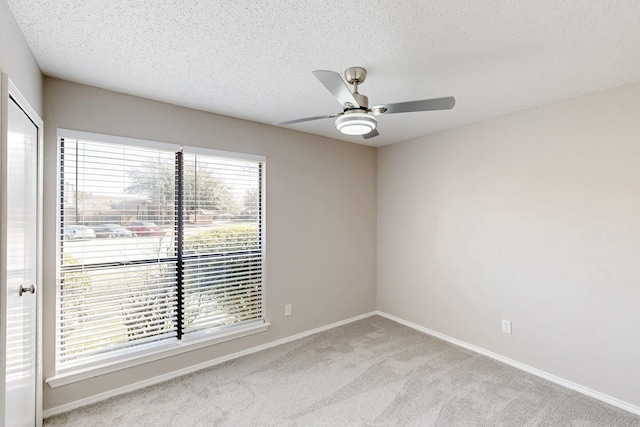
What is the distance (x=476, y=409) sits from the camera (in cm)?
226

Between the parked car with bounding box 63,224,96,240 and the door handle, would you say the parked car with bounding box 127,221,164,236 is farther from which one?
the door handle

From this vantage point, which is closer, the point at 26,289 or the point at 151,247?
the point at 26,289

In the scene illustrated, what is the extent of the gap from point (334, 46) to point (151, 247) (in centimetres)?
216

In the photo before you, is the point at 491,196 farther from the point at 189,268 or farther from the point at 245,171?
the point at 189,268

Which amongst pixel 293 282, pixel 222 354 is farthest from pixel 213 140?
pixel 222 354

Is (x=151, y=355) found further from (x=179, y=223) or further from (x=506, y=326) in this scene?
(x=506, y=326)

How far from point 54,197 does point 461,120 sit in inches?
141

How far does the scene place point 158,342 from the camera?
8.79 ft

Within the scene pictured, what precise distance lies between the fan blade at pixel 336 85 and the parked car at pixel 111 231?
201cm

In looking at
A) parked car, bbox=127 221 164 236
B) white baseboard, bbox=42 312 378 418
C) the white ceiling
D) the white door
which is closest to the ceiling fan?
the white ceiling

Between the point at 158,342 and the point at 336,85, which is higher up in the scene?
the point at 336,85

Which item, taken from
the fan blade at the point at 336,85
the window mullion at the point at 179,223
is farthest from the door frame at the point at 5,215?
the fan blade at the point at 336,85

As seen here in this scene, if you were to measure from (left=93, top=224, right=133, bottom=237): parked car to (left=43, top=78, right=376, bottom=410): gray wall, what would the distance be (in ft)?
0.91

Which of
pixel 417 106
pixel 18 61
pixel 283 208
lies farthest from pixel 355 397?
pixel 18 61
